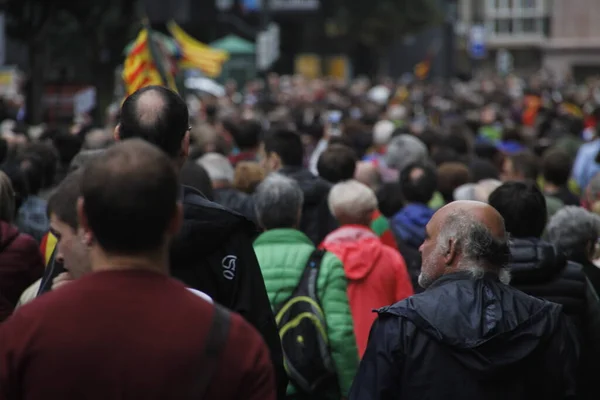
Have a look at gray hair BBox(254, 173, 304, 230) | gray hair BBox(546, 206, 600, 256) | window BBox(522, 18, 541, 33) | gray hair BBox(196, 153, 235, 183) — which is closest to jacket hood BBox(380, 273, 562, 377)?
gray hair BBox(254, 173, 304, 230)

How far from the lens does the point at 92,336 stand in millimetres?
2666

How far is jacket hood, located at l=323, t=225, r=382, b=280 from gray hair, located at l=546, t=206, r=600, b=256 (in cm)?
86

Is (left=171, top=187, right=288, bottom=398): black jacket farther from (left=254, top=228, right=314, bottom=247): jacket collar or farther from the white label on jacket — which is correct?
(left=254, top=228, right=314, bottom=247): jacket collar

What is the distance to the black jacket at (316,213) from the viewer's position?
7.77 metres

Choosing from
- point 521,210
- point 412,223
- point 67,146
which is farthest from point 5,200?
point 67,146

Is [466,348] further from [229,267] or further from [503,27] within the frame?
[503,27]

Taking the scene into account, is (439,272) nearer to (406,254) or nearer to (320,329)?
(320,329)

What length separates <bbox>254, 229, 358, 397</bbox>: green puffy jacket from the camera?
17.9 feet

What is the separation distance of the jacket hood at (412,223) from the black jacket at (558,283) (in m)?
2.33

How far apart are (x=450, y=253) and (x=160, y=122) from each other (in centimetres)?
108

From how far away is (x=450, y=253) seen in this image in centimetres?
413

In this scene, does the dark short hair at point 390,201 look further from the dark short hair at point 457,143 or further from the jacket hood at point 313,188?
the dark short hair at point 457,143

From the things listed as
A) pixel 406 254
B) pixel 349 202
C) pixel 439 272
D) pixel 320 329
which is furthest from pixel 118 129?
pixel 406 254

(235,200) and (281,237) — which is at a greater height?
(281,237)
